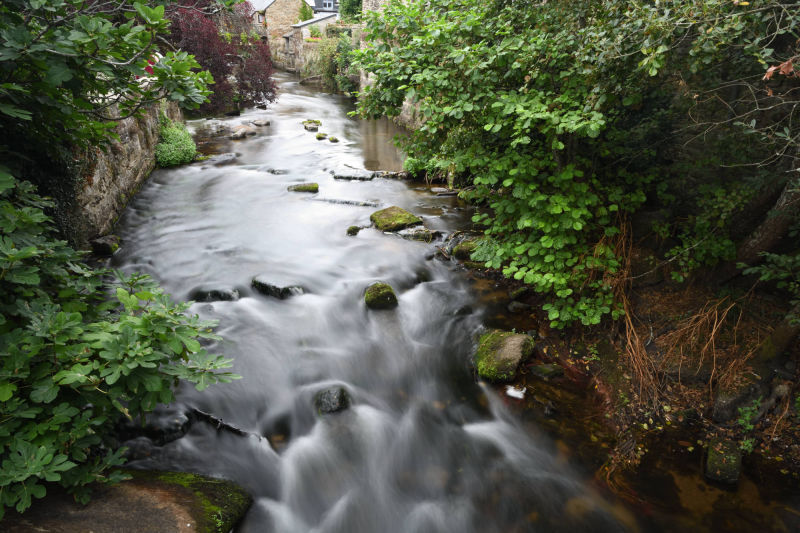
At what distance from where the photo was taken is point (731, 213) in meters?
4.34

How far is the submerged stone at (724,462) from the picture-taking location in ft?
12.1

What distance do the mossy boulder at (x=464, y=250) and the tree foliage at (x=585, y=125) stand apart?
1341 mm

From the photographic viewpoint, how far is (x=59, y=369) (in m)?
2.45

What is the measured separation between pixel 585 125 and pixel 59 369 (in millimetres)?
4484

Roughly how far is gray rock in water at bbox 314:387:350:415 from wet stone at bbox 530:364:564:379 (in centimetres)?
210

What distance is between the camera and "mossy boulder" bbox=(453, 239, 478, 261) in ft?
23.0

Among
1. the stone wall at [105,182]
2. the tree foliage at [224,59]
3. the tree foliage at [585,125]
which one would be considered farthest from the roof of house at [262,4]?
the tree foliage at [585,125]

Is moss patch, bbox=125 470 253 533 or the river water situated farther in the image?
the river water

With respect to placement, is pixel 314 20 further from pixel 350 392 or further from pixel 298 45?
pixel 350 392

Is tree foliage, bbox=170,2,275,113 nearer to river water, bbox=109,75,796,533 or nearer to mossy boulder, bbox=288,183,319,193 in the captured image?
mossy boulder, bbox=288,183,319,193

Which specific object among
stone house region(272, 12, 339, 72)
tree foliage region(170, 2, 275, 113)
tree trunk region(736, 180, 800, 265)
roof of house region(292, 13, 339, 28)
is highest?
roof of house region(292, 13, 339, 28)

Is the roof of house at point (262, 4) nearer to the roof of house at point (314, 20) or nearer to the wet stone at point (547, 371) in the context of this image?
the roof of house at point (314, 20)

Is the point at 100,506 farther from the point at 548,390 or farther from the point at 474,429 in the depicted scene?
the point at 548,390

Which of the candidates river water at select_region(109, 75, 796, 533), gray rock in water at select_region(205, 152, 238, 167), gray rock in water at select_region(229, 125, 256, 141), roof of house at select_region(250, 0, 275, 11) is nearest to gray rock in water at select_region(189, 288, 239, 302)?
river water at select_region(109, 75, 796, 533)
